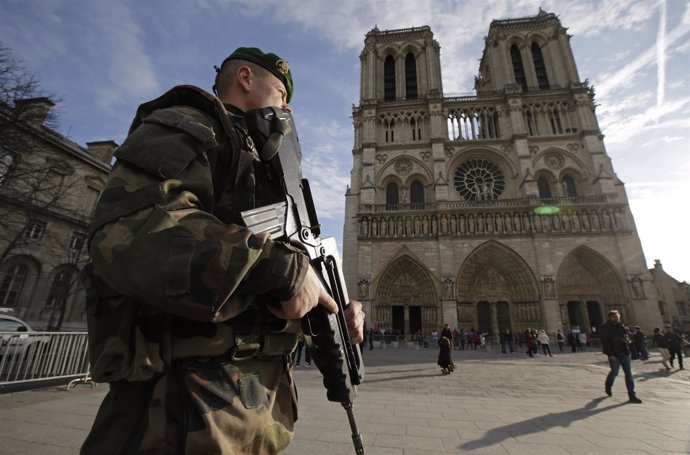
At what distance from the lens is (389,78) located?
29.8 metres

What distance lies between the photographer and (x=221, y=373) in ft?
3.19

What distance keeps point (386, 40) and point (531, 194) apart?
64.8 feet

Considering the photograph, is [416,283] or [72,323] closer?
[72,323]

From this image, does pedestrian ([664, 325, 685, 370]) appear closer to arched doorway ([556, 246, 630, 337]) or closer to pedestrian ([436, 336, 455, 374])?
pedestrian ([436, 336, 455, 374])

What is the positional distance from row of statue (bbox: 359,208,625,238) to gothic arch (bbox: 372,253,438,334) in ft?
7.00

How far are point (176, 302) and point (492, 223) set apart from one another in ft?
78.8

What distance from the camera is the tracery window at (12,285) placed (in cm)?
1630

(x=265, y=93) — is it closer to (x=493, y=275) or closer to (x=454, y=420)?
(x=454, y=420)

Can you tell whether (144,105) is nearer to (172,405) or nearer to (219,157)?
(219,157)

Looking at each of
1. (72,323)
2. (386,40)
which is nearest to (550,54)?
(386,40)

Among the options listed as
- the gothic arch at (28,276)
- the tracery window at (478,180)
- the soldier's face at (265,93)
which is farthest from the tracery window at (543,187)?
the gothic arch at (28,276)

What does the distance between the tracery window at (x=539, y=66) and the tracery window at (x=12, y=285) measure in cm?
3957

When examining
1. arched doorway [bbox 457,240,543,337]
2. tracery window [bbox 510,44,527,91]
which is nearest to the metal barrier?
arched doorway [bbox 457,240,543,337]

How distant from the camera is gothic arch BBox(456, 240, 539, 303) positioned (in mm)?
21094
